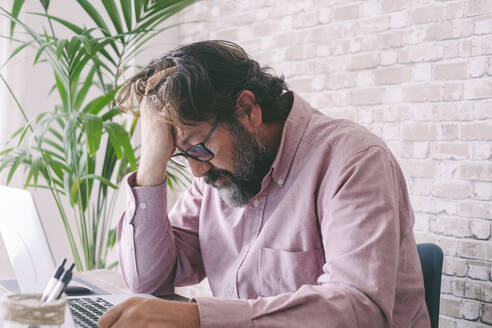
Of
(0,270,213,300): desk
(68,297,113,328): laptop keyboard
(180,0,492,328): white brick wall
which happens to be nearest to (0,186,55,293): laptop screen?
(68,297,113,328): laptop keyboard

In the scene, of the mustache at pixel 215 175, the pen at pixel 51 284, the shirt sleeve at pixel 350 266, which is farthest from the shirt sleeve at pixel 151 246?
the pen at pixel 51 284

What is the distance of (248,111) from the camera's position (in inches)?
58.9

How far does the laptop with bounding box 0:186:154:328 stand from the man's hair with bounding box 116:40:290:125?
0.39 m

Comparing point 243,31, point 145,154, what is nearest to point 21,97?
point 243,31

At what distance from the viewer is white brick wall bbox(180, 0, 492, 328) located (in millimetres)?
2035

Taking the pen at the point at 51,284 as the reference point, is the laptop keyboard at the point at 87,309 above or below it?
below

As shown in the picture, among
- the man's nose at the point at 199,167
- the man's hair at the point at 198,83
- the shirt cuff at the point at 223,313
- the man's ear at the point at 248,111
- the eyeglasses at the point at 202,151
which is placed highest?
the man's hair at the point at 198,83

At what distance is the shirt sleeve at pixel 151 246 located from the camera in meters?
1.59

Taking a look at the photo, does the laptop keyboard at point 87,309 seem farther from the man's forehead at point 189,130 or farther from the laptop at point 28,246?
the man's forehead at point 189,130

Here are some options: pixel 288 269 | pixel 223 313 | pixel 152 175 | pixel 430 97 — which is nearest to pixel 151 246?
pixel 152 175

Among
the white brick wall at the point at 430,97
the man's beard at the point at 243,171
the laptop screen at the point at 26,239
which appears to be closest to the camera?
the laptop screen at the point at 26,239

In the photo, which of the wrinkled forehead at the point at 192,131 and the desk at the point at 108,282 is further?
the desk at the point at 108,282

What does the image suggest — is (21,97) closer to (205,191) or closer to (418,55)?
(205,191)

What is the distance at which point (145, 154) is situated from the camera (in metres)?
1.58
